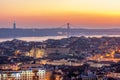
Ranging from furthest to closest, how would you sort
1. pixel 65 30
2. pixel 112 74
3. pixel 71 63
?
1. pixel 65 30
2. pixel 71 63
3. pixel 112 74

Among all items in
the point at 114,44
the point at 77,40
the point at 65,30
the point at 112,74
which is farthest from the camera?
the point at 65,30

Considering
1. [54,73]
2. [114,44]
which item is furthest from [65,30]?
[54,73]

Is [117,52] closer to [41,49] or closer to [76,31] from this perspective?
[41,49]

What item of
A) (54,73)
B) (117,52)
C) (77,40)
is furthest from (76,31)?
(54,73)

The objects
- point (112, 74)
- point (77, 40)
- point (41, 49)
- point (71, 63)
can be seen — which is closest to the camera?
point (112, 74)

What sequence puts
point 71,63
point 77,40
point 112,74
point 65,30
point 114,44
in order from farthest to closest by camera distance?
1. point 65,30
2. point 77,40
3. point 114,44
4. point 71,63
5. point 112,74

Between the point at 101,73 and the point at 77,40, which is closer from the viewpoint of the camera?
the point at 101,73

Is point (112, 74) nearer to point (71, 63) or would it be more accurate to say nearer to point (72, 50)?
point (71, 63)

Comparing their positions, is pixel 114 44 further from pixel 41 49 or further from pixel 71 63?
pixel 71 63

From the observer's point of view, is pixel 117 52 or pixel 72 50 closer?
pixel 117 52
